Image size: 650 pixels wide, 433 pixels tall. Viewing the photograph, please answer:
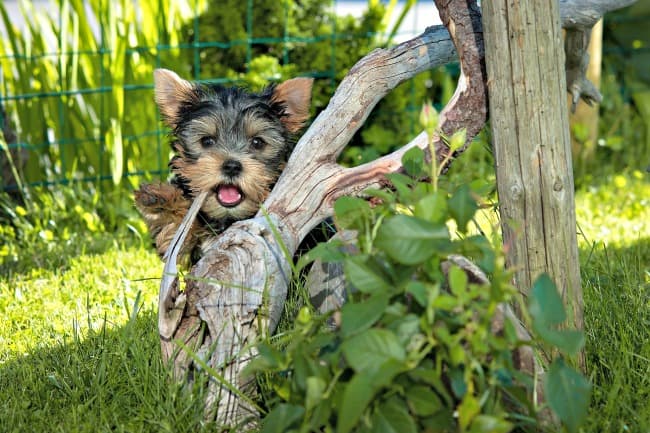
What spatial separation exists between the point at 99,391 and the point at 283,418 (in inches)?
36.6

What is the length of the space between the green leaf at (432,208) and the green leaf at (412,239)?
0.05m

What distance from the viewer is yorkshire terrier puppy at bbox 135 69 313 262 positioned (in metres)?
3.94

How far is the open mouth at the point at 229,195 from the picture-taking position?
395 centimetres

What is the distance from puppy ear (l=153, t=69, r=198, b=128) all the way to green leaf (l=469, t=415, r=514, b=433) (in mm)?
2506

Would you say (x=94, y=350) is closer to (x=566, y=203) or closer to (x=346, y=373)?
(x=346, y=373)

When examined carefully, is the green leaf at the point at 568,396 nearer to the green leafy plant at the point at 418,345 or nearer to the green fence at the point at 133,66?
the green leafy plant at the point at 418,345

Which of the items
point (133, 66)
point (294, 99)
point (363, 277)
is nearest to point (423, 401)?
point (363, 277)

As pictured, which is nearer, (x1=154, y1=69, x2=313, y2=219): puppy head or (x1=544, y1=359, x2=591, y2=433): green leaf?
(x1=544, y1=359, x2=591, y2=433): green leaf

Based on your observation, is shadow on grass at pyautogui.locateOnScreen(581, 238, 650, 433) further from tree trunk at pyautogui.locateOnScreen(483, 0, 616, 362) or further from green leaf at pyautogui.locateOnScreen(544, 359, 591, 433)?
green leaf at pyautogui.locateOnScreen(544, 359, 591, 433)

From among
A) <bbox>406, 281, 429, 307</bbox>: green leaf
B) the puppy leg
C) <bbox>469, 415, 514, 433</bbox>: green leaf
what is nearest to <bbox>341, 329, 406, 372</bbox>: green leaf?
<bbox>406, 281, 429, 307</bbox>: green leaf

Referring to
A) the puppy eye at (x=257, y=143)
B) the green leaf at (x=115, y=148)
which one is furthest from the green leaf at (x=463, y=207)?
the green leaf at (x=115, y=148)

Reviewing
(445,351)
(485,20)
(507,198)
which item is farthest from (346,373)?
(485,20)

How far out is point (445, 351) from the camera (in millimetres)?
2307

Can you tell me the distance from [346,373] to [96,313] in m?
2.00
